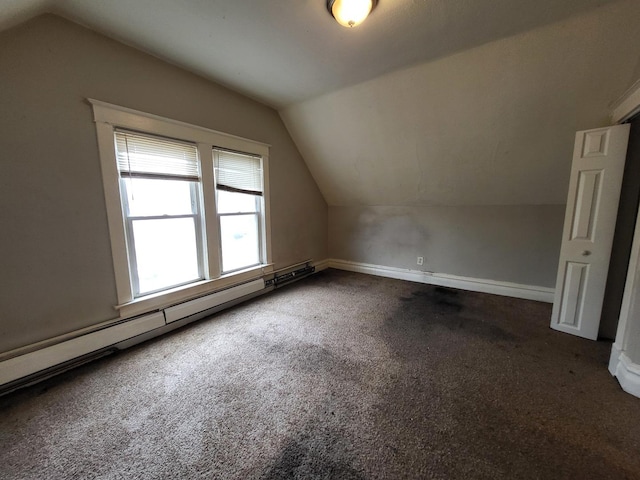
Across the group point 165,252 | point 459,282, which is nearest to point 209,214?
point 165,252

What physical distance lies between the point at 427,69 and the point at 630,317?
2.57 metres

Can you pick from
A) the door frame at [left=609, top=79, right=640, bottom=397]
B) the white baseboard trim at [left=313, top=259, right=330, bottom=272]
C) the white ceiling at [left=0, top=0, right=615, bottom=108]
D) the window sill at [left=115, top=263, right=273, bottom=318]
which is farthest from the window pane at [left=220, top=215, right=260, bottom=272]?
the door frame at [left=609, top=79, right=640, bottom=397]

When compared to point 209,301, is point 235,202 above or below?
above

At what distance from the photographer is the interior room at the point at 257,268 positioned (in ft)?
4.59

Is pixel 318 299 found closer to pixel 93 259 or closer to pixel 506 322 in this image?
pixel 506 322

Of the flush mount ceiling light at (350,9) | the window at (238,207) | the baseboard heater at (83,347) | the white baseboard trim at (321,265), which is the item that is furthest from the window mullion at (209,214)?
the white baseboard trim at (321,265)

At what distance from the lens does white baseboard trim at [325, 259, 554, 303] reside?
10.6ft

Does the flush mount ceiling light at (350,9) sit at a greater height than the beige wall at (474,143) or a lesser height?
greater

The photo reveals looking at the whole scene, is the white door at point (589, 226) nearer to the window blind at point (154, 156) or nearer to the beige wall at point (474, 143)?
the beige wall at point (474, 143)

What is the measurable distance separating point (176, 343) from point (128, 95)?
2264 mm

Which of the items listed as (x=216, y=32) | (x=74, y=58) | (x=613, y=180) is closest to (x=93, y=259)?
(x=74, y=58)

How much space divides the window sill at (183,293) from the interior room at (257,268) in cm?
2

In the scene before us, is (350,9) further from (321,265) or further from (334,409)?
(321,265)

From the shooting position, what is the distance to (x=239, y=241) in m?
3.31
